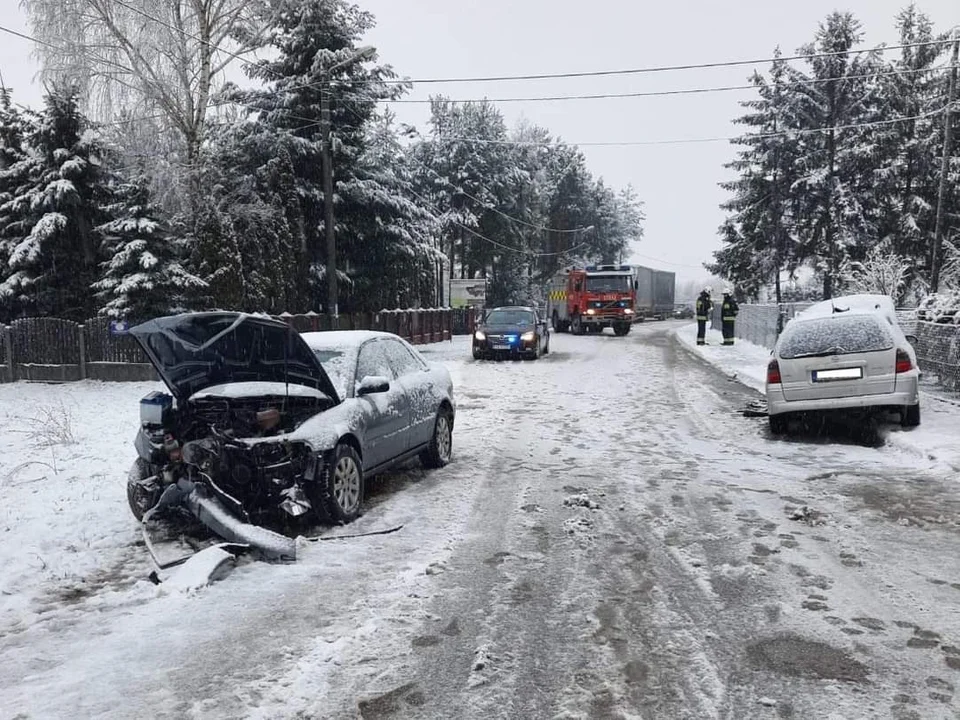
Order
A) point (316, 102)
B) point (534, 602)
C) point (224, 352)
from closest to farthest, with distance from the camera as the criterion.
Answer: point (534, 602)
point (224, 352)
point (316, 102)

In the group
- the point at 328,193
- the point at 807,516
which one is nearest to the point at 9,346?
the point at 328,193

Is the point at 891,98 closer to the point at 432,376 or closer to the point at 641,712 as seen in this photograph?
the point at 432,376

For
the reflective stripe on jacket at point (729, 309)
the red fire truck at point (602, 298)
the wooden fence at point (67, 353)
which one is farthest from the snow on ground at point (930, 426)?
the red fire truck at point (602, 298)

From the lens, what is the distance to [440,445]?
8742 mm

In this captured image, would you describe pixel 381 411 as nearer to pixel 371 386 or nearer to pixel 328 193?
pixel 371 386

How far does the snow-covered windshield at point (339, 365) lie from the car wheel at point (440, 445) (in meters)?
1.62

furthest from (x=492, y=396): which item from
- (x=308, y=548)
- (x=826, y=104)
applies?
(x=826, y=104)

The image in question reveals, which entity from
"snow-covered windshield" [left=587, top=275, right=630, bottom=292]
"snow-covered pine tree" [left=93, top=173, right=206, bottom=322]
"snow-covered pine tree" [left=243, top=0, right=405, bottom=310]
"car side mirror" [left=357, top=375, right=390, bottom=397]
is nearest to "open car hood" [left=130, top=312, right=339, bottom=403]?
"car side mirror" [left=357, top=375, right=390, bottom=397]

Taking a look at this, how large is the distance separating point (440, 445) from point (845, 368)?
523 centimetres

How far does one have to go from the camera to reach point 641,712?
3.39 meters

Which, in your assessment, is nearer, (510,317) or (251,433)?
(251,433)

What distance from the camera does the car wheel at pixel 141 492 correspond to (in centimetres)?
615

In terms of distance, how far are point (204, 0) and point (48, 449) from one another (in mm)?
21165

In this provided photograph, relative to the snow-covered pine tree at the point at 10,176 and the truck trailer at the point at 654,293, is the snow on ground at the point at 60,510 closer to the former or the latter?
the snow-covered pine tree at the point at 10,176
